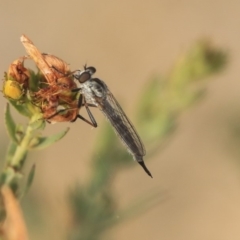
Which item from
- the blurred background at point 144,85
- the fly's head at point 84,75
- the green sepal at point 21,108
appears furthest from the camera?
the blurred background at point 144,85

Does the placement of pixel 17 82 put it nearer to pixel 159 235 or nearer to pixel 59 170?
pixel 59 170

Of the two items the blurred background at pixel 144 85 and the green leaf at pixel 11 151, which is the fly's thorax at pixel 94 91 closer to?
the green leaf at pixel 11 151

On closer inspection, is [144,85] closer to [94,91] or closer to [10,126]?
[94,91]

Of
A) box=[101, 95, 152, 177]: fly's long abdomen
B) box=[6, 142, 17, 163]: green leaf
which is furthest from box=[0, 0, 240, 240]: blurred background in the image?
box=[6, 142, 17, 163]: green leaf

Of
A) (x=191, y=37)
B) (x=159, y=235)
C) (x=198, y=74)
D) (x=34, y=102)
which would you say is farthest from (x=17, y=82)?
(x=191, y=37)

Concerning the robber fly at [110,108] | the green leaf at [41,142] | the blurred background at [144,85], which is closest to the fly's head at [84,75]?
the robber fly at [110,108]

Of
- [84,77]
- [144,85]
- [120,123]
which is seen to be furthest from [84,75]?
[144,85]
